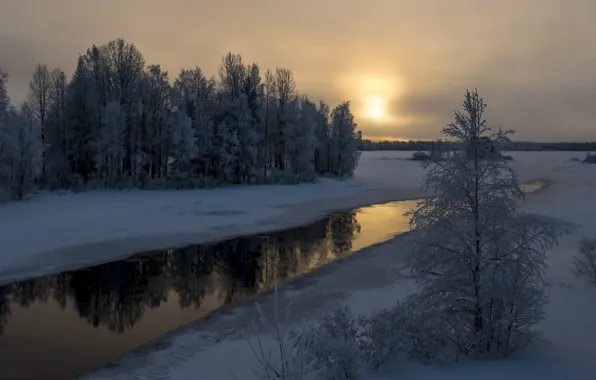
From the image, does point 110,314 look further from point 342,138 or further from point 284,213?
point 342,138

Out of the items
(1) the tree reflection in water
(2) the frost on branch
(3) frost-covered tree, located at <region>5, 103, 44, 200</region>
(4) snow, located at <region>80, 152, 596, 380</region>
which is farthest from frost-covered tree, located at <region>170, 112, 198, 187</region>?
(2) the frost on branch

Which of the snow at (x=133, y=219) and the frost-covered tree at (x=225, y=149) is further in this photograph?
the frost-covered tree at (x=225, y=149)

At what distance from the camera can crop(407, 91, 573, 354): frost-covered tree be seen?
27.4 feet

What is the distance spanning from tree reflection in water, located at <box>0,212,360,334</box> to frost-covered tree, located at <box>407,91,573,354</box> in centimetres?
844

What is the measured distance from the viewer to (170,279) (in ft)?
58.4

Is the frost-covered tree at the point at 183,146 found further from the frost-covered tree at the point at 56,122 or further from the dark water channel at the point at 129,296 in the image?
the dark water channel at the point at 129,296

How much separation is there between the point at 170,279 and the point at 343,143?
5877 centimetres

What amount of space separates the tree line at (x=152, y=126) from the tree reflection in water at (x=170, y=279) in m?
23.9

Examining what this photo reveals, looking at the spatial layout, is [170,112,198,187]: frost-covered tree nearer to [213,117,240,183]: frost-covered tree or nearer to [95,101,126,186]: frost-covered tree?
[213,117,240,183]: frost-covered tree

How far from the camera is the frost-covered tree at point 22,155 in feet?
121

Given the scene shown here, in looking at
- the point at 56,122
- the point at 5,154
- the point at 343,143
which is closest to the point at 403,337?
the point at 5,154

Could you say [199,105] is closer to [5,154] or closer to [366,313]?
[5,154]

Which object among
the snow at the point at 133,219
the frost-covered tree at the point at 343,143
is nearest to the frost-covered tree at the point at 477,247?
the snow at the point at 133,219

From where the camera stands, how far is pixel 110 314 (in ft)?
46.3
